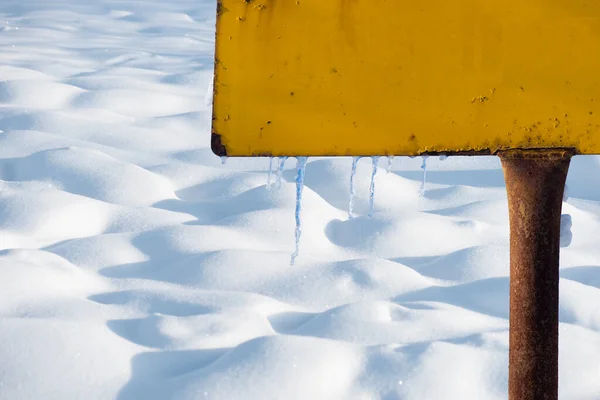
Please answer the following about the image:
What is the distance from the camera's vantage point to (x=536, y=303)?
992 mm

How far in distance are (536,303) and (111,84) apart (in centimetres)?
293

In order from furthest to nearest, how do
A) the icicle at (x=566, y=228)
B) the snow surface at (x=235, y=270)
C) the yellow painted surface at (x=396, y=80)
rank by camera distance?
1. the icicle at (x=566, y=228)
2. the snow surface at (x=235, y=270)
3. the yellow painted surface at (x=396, y=80)

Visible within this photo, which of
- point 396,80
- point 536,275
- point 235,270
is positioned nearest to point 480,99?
point 396,80

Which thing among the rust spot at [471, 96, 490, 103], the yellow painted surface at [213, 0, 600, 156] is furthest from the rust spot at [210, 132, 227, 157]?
the rust spot at [471, 96, 490, 103]

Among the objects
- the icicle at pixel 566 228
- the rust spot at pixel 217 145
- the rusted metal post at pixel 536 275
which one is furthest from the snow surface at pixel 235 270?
the rust spot at pixel 217 145

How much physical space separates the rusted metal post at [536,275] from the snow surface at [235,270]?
0.43 meters

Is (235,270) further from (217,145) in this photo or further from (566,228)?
(217,145)

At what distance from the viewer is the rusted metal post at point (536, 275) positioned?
988mm

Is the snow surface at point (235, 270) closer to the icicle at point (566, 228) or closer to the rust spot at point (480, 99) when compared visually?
the icicle at point (566, 228)

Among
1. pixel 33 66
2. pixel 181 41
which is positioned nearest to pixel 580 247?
pixel 33 66

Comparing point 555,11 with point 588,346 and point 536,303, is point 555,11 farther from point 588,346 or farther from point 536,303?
point 588,346

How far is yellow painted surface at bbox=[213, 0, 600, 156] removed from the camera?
938mm

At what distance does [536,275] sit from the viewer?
992mm

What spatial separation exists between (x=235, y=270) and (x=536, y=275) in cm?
103
